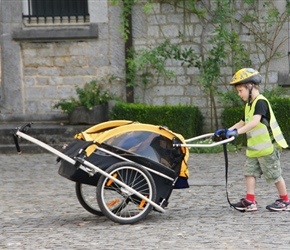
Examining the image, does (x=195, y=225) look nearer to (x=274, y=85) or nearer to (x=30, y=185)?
(x=30, y=185)

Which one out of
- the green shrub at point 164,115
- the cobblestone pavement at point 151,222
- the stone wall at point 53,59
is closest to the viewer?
the cobblestone pavement at point 151,222

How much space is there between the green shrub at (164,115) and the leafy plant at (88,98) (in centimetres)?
40

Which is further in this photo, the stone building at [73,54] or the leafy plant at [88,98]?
the stone building at [73,54]

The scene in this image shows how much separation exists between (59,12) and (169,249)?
350 inches

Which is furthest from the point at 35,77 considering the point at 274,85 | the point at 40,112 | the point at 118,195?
the point at 118,195

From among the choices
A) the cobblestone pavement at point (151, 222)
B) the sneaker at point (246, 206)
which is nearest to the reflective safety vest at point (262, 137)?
the sneaker at point (246, 206)

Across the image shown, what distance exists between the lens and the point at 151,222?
7.99 metres

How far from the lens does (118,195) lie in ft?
26.4

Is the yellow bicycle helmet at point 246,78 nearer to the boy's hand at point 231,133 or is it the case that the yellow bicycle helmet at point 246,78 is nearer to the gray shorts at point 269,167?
the boy's hand at point 231,133

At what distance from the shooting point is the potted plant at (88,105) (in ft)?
46.6

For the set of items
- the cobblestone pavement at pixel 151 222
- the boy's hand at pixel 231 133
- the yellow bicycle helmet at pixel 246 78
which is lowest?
the cobblestone pavement at pixel 151 222

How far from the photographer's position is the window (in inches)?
592

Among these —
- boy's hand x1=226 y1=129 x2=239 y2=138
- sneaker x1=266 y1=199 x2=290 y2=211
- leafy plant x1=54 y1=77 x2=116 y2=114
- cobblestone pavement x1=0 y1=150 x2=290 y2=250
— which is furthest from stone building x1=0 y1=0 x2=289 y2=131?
boy's hand x1=226 y1=129 x2=239 y2=138

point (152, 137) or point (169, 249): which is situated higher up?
point (152, 137)
